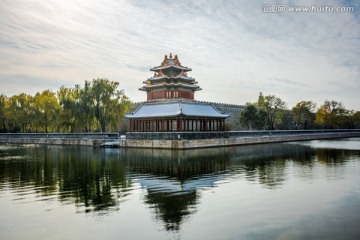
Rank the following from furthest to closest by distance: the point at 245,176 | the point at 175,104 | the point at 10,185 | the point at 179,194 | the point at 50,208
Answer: the point at 175,104 < the point at 245,176 < the point at 10,185 < the point at 179,194 < the point at 50,208

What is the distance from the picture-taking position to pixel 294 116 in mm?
78000

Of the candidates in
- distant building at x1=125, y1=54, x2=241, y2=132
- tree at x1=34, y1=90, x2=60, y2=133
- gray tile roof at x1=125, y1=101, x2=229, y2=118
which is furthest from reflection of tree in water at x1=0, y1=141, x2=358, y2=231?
tree at x1=34, y1=90, x2=60, y2=133

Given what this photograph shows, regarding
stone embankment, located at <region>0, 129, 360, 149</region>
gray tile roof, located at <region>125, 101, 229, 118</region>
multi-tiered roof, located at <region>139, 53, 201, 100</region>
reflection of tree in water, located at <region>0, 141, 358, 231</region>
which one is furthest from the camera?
multi-tiered roof, located at <region>139, 53, 201, 100</region>

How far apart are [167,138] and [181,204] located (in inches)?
1024

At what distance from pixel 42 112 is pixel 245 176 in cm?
5124

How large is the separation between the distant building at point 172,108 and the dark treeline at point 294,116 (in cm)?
1391

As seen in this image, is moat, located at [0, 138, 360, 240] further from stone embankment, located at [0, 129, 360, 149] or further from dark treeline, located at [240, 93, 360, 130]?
dark treeline, located at [240, 93, 360, 130]

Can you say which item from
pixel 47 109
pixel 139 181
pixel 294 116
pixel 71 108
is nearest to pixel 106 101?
pixel 71 108

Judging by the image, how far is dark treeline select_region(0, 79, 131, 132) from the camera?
159 ft

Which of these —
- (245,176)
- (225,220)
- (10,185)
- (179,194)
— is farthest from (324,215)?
(10,185)

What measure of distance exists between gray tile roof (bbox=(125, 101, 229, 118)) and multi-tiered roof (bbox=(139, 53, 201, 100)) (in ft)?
10.9

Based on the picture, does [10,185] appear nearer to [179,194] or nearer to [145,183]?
[145,183]

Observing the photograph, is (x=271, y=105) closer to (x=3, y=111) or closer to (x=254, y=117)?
(x=254, y=117)

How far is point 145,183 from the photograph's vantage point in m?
15.5
